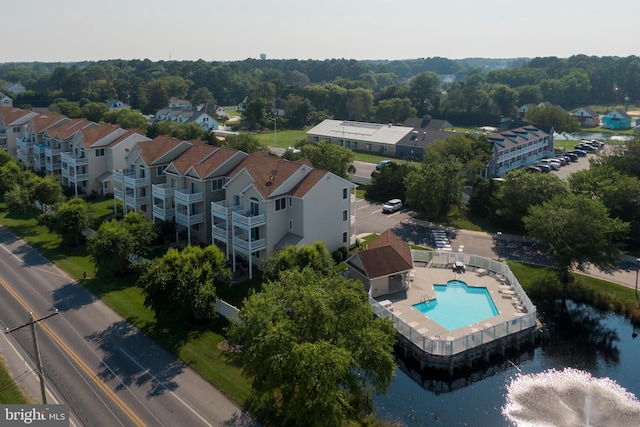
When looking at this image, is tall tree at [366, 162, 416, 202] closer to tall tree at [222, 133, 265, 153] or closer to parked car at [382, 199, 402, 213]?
parked car at [382, 199, 402, 213]

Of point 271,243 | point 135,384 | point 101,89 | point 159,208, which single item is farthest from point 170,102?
point 135,384

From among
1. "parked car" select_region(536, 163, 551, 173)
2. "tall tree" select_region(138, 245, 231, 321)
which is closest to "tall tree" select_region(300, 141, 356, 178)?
"tall tree" select_region(138, 245, 231, 321)

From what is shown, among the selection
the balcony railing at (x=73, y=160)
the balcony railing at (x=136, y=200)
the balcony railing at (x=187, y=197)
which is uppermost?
the balcony railing at (x=73, y=160)

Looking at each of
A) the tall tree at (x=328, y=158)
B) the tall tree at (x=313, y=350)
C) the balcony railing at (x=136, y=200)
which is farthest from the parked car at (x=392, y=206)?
the tall tree at (x=313, y=350)

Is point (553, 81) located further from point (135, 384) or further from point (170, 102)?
point (135, 384)

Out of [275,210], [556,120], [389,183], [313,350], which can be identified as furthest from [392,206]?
[556,120]

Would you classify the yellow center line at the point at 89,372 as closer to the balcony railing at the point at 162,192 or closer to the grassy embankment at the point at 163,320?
the grassy embankment at the point at 163,320
